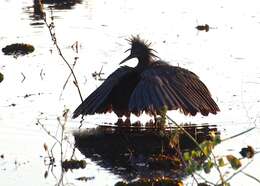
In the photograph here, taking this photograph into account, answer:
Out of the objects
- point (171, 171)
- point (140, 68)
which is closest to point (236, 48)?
point (140, 68)

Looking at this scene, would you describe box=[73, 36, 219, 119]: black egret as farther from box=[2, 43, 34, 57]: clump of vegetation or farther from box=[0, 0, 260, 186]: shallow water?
box=[2, 43, 34, 57]: clump of vegetation

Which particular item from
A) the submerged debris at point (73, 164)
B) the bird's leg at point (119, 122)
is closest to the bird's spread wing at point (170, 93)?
the bird's leg at point (119, 122)

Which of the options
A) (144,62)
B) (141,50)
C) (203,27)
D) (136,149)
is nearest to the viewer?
(136,149)

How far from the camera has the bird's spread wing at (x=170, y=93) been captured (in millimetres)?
Answer: 8469

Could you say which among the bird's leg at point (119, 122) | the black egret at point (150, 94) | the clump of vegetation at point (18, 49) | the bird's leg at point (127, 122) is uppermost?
the black egret at point (150, 94)

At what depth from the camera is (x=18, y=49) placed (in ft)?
44.6

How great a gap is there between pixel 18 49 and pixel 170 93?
5.55 meters

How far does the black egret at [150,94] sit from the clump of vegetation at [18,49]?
4.47m

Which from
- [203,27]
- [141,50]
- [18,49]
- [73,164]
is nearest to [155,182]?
[73,164]

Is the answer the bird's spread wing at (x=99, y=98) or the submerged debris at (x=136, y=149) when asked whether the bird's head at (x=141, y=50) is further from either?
the submerged debris at (x=136, y=149)

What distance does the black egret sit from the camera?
8.50m

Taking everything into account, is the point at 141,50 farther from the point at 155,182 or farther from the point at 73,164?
the point at 155,182

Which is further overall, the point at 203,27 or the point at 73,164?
the point at 203,27

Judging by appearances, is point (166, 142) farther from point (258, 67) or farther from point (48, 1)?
point (48, 1)
